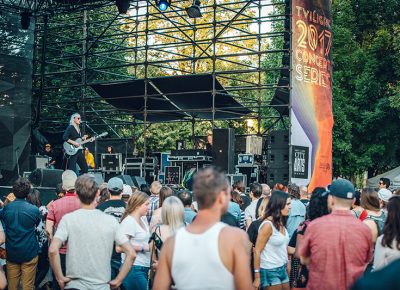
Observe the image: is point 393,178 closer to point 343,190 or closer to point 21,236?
point 21,236

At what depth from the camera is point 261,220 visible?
662 centimetres

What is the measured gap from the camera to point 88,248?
5.11 meters

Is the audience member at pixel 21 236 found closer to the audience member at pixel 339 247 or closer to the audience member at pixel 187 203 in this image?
the audience member at pixel 187 203

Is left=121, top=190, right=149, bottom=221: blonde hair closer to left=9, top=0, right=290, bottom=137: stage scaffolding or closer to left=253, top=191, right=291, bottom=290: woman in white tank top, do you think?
left=253, top=191, right=291, bottom=290: woman in white tank top

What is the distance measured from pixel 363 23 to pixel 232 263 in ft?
88.2

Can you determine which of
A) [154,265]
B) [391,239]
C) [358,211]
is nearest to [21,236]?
[154,265]

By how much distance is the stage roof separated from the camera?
19.5 metres

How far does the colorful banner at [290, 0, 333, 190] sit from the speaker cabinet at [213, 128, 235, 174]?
5.32ft

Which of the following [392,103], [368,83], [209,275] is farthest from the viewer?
[368,83]

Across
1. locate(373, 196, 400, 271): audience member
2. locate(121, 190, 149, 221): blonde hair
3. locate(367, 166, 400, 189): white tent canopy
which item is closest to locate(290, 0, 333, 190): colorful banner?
locate(367, 166, 400, 189): white tent canopy

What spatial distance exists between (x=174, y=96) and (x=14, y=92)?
482 centimetres

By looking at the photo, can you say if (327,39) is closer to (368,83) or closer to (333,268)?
(368,83)

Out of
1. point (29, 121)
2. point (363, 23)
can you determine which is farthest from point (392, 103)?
point (29, 121)

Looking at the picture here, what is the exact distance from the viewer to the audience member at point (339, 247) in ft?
15.2
